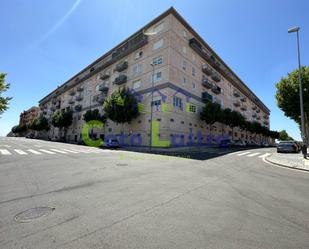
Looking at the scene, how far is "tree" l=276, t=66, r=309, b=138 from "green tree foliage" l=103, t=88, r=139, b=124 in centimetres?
2195

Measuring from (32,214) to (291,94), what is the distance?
3069 cm

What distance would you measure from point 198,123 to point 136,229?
30.1 meters

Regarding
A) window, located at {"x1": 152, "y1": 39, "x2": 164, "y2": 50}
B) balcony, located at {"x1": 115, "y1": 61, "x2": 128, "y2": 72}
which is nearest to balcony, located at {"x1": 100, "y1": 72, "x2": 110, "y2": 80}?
balcony, located at {"x1": 115, "y1": 61, "x2": 128, "y2": 72}

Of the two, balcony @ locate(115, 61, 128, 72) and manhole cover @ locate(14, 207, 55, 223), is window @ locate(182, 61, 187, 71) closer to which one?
balcony @ locate(115, 61, 128, 72)

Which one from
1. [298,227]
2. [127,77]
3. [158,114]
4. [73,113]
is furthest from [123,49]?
[298,227]

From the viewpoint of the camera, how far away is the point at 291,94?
24.2 metres

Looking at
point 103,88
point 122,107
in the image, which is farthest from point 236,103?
point 103,88

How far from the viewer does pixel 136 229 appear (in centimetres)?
301

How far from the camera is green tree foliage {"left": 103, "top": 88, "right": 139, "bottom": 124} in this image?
90.6 ft

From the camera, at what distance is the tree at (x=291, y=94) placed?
2320cm

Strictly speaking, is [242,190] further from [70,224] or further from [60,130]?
[60,130]

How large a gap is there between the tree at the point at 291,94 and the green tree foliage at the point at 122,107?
2195 centimetres

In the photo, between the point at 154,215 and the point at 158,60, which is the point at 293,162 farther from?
the point at 158,60

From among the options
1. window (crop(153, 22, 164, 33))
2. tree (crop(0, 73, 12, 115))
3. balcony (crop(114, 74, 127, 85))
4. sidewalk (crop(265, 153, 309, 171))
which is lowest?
sidewalk (crop(265, 153, 309, 171))
